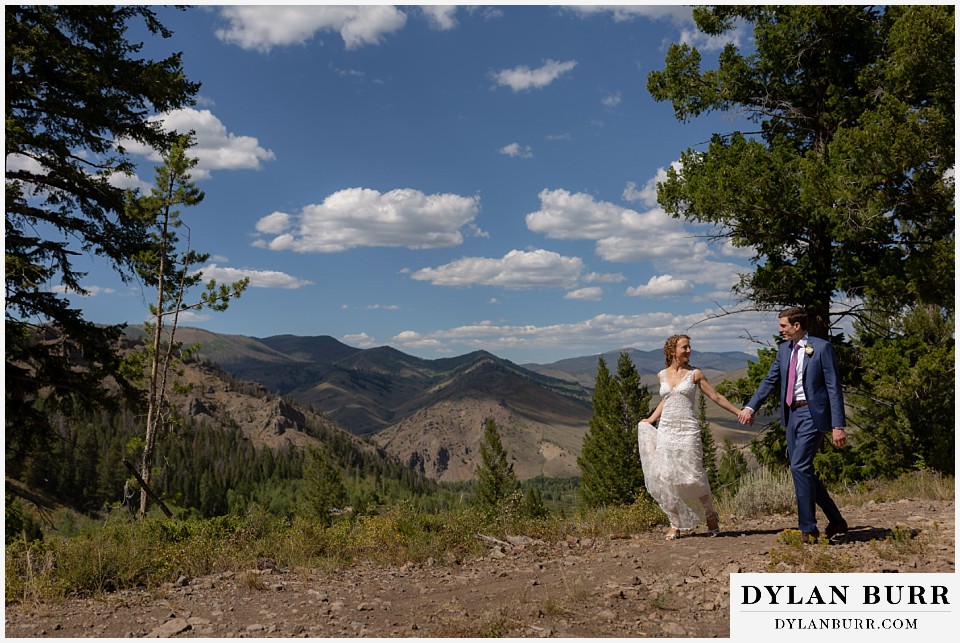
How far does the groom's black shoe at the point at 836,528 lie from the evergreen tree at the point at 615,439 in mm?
33640

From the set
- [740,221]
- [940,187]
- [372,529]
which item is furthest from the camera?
[740,221]

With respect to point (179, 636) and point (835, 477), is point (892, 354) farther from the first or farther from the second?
point (179, 636)

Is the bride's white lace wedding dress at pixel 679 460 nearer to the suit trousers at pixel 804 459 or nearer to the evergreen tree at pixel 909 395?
the suit trousers at pixel 804 459

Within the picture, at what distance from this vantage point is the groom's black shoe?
21.9ft

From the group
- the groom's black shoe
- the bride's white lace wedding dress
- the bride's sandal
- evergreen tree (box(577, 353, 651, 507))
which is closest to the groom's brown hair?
the bride's white lace wedding dress

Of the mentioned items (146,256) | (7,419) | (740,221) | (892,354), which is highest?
(740,221)

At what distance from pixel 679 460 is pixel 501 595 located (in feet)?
9.94

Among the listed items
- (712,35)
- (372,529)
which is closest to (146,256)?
(372,529)

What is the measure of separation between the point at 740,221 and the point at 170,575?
12010 millimetres

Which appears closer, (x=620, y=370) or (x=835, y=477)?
(x=835, y=477)

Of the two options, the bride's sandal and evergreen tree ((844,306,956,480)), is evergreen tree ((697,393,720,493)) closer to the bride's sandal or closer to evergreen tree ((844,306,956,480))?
evergreen tree ((844,306,956,480))

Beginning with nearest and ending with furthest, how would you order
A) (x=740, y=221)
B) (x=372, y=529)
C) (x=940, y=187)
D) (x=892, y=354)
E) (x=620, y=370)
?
(x=372, y=529), (x=940, y=187), (x=892, y=354), (x=740, y=221), (x=620, y=370)

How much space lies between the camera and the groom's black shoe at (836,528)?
6668 mm

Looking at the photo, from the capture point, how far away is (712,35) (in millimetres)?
14820
